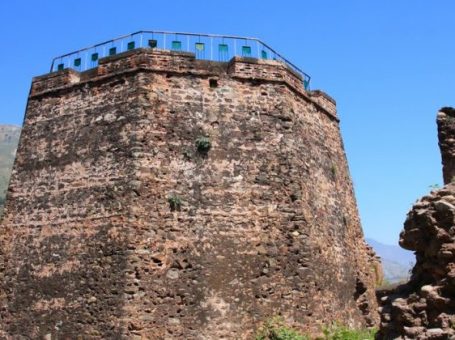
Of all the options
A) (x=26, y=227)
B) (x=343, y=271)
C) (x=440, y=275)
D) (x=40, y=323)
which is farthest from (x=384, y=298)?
(x=26, y=227)

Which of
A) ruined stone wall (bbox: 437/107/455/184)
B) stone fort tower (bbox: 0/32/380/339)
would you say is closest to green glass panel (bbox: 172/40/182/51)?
stone fort tower (bbox: 0/32/380/339)

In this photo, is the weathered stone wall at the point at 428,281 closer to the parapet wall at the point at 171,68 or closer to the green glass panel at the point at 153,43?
the parapet wall at the point at 171,68

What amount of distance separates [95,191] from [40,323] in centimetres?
328

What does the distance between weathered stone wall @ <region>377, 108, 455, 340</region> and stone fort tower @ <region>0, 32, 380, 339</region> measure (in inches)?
203

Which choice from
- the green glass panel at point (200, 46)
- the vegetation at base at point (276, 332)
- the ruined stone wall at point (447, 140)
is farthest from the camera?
the green glass panel at point (200, 46)

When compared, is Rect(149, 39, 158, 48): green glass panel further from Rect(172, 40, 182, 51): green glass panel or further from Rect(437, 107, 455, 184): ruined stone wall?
Rect(437, 107, 455, 184): ruined stone wall

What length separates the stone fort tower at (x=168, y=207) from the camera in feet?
39.9

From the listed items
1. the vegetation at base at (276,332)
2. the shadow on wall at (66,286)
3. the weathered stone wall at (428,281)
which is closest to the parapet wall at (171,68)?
the shadow on wall at (66,286)

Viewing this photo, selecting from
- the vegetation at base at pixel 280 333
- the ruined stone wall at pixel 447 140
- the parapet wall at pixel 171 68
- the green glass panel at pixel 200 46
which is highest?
the green glass panel at pixel 200 46

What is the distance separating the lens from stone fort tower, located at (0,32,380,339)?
12172 mm

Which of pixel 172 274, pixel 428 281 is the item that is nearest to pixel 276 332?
pixel 172 274

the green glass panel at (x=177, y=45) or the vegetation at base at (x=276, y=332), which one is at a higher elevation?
the green glass panel at (x=177, y=45)

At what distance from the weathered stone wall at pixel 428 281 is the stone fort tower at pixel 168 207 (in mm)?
5150

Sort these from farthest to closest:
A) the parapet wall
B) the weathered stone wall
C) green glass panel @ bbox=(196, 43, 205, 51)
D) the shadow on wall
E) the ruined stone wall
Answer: green glass panel @ bbox=(196, 43, 205, 51), the parapet wall, the shadow on wall, the ruined stone wall, the weathered stone wall
